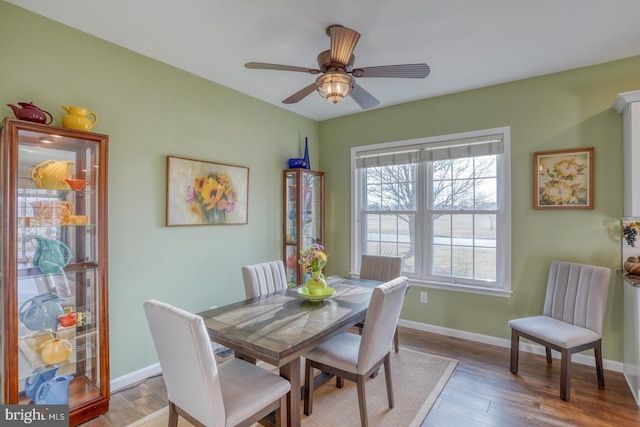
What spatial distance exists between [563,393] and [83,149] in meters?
3.92

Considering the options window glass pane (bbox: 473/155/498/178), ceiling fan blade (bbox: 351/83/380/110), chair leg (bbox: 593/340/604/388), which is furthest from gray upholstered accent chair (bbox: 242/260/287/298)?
A: chair leg (bbox: 593/340/604/388)

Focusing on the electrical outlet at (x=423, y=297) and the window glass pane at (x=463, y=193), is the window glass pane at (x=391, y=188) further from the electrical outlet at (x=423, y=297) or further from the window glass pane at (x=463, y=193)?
the electrical outlet at (x=423, y=297)

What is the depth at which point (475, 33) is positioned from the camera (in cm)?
239

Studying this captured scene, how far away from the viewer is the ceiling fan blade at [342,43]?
6.64 ft

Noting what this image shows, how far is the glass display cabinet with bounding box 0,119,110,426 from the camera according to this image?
1.87 meters

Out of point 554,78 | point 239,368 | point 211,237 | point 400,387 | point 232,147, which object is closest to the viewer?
point 239,368

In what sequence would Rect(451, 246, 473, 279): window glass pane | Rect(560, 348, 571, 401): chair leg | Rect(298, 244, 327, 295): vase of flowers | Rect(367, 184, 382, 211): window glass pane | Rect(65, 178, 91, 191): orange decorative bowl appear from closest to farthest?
Rect(65, 178, 91, 191): orange decorative bowl < Rect(560, 348, 571, 401): chair leg < Rect(298, 244, 327, 295): vase of flowers < Rect(451, 246, 473, 279): window glass pane < Rect(367, 184, 382, 211): window glass pane

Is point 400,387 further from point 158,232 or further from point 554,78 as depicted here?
point 554,78

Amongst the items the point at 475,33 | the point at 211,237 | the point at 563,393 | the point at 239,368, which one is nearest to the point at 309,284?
the point at 239,368

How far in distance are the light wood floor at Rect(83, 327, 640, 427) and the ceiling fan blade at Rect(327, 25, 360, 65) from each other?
2.51 metres

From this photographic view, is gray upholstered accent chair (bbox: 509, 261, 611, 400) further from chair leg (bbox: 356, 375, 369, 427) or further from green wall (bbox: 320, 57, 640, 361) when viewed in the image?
chair leg (bbox: 356, 375, 369, 427)

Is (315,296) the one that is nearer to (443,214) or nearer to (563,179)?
(443,214)

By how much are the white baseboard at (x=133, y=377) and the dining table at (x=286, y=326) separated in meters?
1.03

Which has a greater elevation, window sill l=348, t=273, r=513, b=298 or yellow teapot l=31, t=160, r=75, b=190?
yellow teapot l=31, t=160, r=75, b=190
